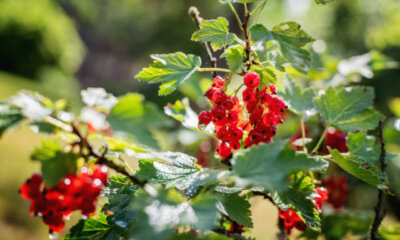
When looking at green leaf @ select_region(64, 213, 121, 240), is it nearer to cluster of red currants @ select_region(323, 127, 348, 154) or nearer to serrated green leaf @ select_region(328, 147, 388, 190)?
serrated green leaf @ select_region(328, 147, 388, 190)

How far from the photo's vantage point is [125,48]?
16.4 m

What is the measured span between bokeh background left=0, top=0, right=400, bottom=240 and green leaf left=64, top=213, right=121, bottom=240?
0.25m

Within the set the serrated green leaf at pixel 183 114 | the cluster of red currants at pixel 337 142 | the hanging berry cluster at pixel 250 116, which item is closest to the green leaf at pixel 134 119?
the serrated green leaf at pixel 183 114

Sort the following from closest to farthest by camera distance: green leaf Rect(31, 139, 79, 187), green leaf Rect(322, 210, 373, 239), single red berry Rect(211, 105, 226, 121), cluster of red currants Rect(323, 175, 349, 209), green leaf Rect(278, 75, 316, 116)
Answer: green leaf Rect(31, 139, 79, 187) → single red berry Rect(211, 105, 226, 121) → green leaf Rect(278, 75, 316, 116) → green leaf Rect(322, 210, 373, 239) → cluster of red currants Rect(323, 175, 349, 209)

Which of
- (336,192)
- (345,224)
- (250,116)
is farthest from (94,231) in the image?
(336,192)

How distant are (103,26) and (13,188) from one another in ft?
51.2

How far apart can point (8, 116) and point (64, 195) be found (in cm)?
22

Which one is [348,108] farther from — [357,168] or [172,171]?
[172,171]

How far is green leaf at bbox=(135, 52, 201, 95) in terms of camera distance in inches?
26.9

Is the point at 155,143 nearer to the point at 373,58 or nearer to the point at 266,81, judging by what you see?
the point at 266,81

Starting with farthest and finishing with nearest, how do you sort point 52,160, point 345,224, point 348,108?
point 345,224 → point 348,108 → point 52,160

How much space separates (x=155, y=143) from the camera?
31.2 inches

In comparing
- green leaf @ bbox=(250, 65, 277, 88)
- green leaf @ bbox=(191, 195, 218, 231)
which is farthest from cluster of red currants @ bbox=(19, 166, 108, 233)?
green leaf @ bbox=(250, 65, 277, 88)

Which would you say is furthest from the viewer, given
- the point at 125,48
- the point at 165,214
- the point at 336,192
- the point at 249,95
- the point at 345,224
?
the point at 125,48
